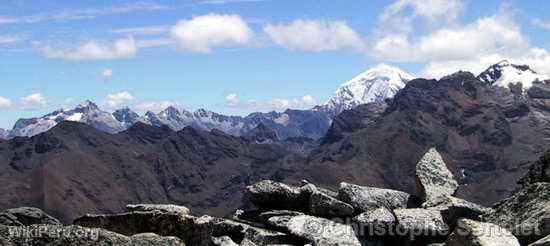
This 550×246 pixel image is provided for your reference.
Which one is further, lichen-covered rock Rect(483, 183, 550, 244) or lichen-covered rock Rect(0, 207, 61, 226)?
lichen-covered rock Rect(0, 207, 61, 226)

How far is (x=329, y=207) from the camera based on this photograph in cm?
2484

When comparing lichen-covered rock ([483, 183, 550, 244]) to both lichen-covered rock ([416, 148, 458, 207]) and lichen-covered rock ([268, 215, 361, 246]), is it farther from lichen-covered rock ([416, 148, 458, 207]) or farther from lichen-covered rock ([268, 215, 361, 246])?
lichen-covered rock ([416, 148, 458, 207])

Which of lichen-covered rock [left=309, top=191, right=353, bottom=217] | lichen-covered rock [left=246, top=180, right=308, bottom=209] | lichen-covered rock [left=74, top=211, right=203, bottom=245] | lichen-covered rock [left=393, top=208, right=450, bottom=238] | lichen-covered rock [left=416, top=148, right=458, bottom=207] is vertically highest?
lichen-covered rock [left=416, top=148, right=458, bottom=207]

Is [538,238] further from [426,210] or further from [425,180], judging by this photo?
[425,180]

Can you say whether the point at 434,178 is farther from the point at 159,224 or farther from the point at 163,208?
the point at 159,224

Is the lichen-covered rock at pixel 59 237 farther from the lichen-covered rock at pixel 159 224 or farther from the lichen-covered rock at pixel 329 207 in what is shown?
the lichen-covered rock at pixel 329 207

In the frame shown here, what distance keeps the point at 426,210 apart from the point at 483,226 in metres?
5.53

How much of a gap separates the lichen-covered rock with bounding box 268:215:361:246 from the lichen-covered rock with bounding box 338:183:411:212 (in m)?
2.92

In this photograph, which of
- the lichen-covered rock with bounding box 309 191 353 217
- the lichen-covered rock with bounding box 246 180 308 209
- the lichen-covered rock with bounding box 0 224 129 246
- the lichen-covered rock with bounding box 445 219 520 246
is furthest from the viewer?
the lichen-covered rock with bounding box 246 180 308 209

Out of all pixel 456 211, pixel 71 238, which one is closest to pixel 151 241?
pixel 71 238

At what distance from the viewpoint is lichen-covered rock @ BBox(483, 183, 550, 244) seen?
19109 mm

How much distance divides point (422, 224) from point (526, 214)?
3.73 m

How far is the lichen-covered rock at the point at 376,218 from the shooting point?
23062 mm

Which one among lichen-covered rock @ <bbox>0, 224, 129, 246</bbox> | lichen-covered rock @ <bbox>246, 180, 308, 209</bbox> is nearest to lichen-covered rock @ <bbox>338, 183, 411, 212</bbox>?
lichen-covered rock @ <bbox>246, 180, 308, 209</bbox>
